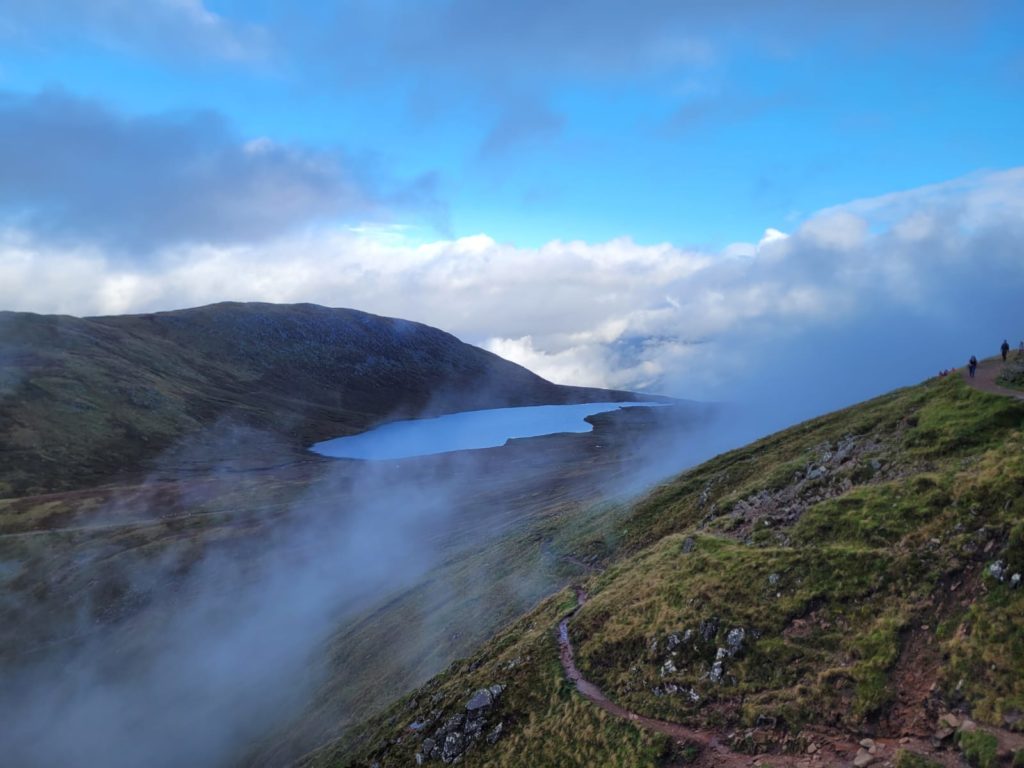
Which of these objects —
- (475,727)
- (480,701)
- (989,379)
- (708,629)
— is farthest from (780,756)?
(989,379)

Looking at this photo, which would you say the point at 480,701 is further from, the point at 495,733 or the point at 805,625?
the point at 805,625

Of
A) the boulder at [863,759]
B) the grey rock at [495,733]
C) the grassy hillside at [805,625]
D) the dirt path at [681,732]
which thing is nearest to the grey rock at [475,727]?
the grassy hillside at [805,625]

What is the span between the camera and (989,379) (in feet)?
150

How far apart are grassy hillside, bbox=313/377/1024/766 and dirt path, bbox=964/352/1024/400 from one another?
4.01 feet

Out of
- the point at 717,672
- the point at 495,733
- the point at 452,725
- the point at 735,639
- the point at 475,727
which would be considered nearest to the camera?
the point at 717,672

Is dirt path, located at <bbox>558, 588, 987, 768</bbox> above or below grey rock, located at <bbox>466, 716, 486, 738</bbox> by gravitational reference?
above

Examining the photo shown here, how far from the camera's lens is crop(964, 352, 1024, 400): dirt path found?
41219 mm

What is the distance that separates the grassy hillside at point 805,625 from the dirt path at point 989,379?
1222 mm

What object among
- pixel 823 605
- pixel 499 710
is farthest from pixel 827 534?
pixel 499 710

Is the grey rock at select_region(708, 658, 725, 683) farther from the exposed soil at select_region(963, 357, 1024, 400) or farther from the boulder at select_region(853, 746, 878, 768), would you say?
the exposed soil at select_region(963, 357, 1024, 400)

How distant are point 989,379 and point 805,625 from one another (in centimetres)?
2963

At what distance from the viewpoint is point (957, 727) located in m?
21.4

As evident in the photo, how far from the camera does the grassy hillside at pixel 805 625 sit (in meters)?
24.2

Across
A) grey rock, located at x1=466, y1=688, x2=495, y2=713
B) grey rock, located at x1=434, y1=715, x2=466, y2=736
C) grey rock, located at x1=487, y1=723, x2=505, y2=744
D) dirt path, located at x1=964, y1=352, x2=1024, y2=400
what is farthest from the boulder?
dirt path, located at x1=964, y1=352, x2=1024, y2=400
